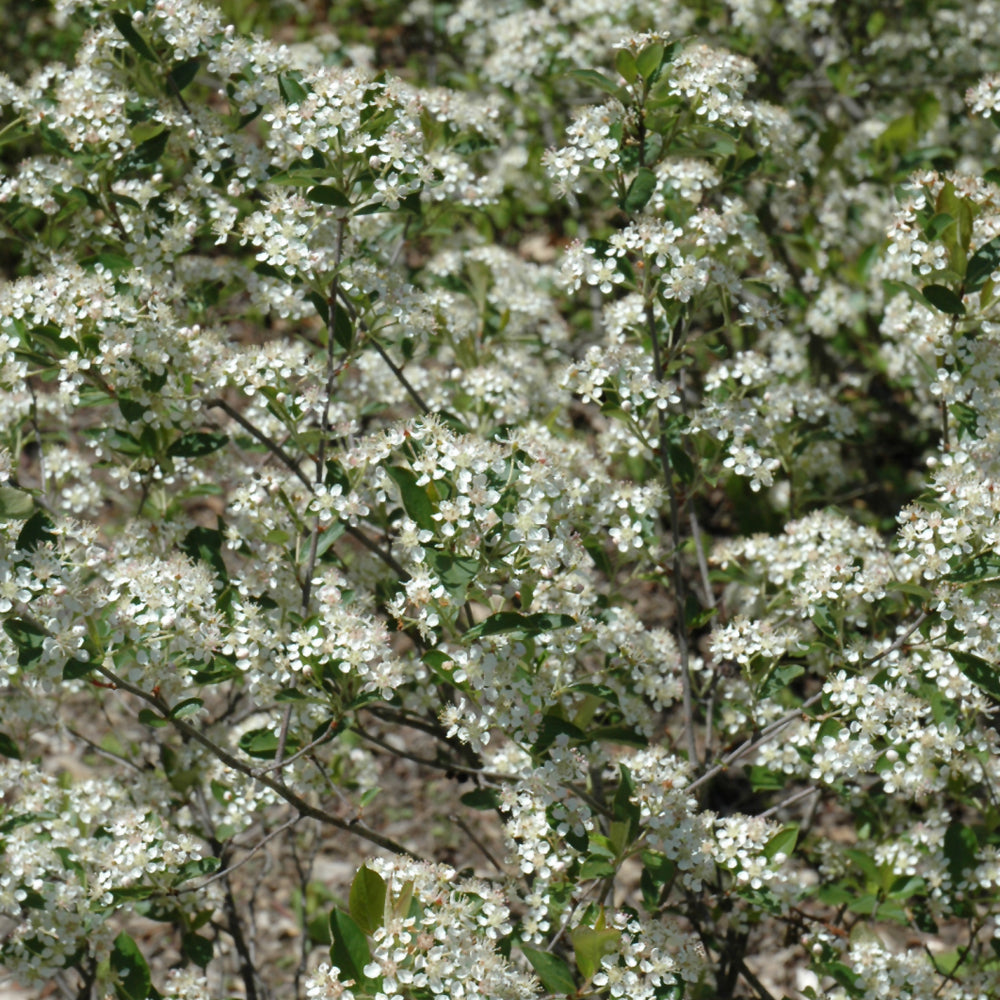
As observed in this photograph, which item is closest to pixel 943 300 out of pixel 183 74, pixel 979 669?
pixel 979 669

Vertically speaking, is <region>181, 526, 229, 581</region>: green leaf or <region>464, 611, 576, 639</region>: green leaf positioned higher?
<region>181, 526, 229, 581</region>: green leaf

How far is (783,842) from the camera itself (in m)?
2.37

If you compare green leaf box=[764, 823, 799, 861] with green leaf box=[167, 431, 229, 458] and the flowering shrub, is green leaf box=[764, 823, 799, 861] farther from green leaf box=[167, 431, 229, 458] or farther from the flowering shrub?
green leaf box=[167, 431, 229, 458]

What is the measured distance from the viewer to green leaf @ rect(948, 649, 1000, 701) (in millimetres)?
2172

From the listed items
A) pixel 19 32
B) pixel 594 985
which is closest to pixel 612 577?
pixel 594 985

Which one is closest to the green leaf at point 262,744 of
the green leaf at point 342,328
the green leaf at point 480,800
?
the green leaf at point 480,800

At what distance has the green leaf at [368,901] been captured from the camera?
1867 mm

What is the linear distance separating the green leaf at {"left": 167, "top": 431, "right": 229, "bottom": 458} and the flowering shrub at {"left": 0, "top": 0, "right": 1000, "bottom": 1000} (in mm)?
11

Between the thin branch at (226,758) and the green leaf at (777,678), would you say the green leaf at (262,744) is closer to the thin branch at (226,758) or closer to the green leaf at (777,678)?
the thin branch at (226,758)

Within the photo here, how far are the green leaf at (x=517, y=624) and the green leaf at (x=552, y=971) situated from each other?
1.75ft

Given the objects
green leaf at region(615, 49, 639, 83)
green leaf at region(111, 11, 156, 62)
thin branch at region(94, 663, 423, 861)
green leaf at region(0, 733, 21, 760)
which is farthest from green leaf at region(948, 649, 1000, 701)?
green leaf at region(111, 11, 156, 62)

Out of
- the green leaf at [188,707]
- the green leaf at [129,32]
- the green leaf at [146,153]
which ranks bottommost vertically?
→ the green leaf at [188,707]

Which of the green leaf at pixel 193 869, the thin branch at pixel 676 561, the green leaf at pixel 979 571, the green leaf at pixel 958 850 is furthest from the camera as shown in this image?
the green leaf at pixel 958 850

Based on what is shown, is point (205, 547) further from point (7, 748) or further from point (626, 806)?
point (626, 806)
